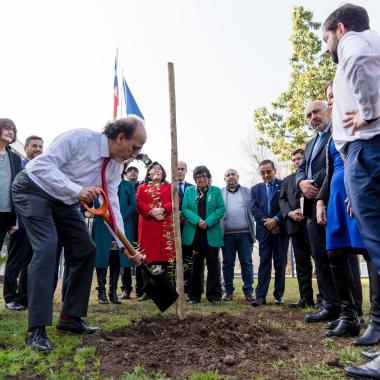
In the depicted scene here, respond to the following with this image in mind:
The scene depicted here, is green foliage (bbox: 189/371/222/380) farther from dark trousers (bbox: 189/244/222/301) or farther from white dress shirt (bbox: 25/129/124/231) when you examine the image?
dark trousers (bbox: 189/244/222/301)

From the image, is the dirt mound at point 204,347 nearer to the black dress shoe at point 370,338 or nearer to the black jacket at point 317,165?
the black dress shoe at point 370,338

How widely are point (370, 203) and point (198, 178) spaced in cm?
495

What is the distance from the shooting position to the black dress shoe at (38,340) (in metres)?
3.41

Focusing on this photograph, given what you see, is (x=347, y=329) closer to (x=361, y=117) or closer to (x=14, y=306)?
(x=361, y=117)

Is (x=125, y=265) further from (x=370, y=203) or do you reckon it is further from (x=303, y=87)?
(x=303, y=87)

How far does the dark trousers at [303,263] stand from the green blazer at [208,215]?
4.38ft

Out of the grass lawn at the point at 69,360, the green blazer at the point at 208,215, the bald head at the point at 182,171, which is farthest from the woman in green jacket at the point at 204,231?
the grass lawn at the point at 69,360

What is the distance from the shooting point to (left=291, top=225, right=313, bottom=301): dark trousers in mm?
6312

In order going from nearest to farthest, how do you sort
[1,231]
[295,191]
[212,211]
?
[1,231] → [295,191] → [212,211]

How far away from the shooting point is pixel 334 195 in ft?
12.9

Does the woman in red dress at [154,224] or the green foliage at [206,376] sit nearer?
the green foliage at [206,376]

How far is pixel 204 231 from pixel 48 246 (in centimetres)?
386

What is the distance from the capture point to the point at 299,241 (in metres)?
6.48

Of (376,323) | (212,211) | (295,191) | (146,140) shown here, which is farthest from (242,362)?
(212,211)
